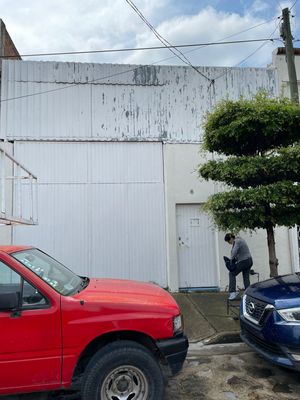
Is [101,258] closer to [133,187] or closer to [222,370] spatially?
[133,187]

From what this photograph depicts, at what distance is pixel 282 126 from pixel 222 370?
4303 millimetres

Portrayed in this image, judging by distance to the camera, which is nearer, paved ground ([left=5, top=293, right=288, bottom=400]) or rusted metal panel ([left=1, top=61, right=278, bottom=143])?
paved ground ([left=5, top=293, right=288, bottom=400])

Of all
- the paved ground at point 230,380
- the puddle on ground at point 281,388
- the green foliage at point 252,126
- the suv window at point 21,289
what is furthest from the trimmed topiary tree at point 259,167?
the suv window at point 21,289

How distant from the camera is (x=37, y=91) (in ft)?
31.6

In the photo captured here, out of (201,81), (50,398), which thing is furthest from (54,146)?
(50,398)

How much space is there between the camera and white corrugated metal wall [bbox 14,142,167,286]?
9172mm

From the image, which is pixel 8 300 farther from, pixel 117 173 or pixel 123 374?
pixel 117 173

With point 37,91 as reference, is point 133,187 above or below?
below

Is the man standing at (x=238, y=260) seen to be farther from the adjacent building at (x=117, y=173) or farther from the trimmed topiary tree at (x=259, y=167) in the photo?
the adjacent building at (x=117, y=173)

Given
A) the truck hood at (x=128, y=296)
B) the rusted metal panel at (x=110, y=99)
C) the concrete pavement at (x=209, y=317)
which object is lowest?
the concrete pavement at (x=209, y=317)

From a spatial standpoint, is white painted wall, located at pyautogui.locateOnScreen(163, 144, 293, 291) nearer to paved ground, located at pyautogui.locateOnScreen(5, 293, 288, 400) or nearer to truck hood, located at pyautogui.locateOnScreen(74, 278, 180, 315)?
paved ground, located at pyautogui.locateOnScreen(5, 293, 288, 400)

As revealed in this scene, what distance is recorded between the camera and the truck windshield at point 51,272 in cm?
Result: 368

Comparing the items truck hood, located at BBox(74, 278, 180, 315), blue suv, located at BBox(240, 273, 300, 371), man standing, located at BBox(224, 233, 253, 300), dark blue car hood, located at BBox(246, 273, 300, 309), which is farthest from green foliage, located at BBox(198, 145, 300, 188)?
truck hood, located at BBox(74, 278, 180, 315)

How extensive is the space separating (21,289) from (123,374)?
1.27 metres
